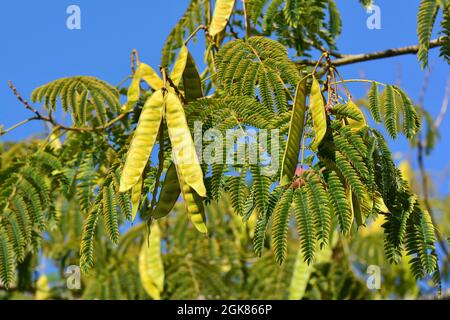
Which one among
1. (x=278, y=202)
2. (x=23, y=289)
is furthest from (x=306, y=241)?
(x=23, y=289)

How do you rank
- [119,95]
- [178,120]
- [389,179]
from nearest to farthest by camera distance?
[178,120]
[389,179]
[119,95]

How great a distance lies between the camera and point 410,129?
112 inches

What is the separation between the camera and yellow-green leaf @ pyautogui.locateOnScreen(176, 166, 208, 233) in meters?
2.42

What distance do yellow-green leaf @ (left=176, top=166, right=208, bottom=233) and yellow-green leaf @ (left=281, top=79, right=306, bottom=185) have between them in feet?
0.87

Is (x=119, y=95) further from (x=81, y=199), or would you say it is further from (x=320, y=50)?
(x=320, y=50)

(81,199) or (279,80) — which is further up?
(279,80)

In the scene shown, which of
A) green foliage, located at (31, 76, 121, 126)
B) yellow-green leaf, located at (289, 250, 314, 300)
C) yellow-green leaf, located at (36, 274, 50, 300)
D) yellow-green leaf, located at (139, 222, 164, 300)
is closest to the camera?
green foliage, located at (31, 76, 121, 126)

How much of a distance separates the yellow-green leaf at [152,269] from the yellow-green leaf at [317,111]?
Result: 2732 millimetres

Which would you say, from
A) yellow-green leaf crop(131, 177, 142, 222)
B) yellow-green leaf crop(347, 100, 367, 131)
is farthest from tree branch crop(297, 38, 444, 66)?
yellow-green leaf crop(131, 177, 142, 222)

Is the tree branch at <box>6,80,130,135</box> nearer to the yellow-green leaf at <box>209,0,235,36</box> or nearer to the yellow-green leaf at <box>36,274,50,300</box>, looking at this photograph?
the yellow-green leaf at <box>209,0,235,36</box>

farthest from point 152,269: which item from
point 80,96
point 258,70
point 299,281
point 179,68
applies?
point 179,68

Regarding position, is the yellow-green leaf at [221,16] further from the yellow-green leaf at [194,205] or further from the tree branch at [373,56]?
the yellow-green leaf at [194,205]

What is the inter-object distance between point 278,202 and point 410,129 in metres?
0.62

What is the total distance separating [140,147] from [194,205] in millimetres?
238
